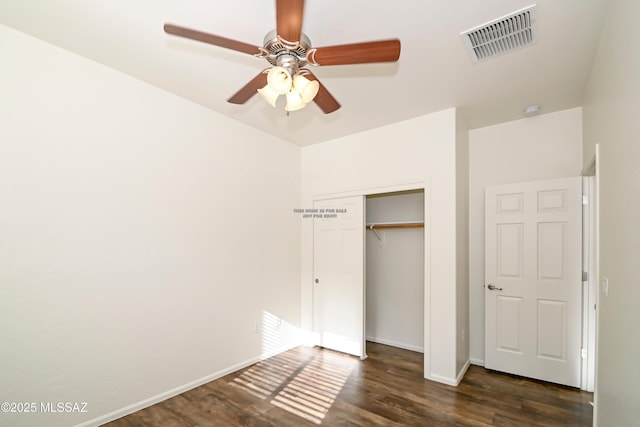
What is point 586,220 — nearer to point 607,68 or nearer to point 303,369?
point 607,68

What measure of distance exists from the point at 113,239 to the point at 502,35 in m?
3.20

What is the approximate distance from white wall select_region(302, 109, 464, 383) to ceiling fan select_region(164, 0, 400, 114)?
1.86 meters

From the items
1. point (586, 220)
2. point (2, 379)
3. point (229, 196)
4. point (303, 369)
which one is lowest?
point (303, 369)

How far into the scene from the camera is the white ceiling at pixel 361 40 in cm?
179

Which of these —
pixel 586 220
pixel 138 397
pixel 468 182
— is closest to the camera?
pixel 138 397

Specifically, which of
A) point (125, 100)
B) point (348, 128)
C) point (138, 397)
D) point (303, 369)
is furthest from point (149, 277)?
point (348, 128)

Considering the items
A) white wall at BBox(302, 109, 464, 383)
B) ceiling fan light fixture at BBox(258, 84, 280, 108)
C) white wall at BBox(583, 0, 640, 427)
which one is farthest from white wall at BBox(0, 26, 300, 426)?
white wall at BBox(583, 0, 640, 427)

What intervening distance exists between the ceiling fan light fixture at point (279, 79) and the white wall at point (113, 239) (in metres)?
1.69

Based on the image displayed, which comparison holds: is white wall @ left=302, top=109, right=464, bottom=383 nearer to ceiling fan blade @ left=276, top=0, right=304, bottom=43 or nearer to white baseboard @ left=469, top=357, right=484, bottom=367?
white baseboard @ left=469, top=357, right=484, bottom=367

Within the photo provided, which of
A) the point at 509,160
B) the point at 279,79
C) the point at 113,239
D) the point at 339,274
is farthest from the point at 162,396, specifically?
the point at 509,160

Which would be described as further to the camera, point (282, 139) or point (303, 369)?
point (282, 139)

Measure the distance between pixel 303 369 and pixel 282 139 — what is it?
9.25ft

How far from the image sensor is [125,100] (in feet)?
8.28

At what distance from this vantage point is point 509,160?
3.41m
